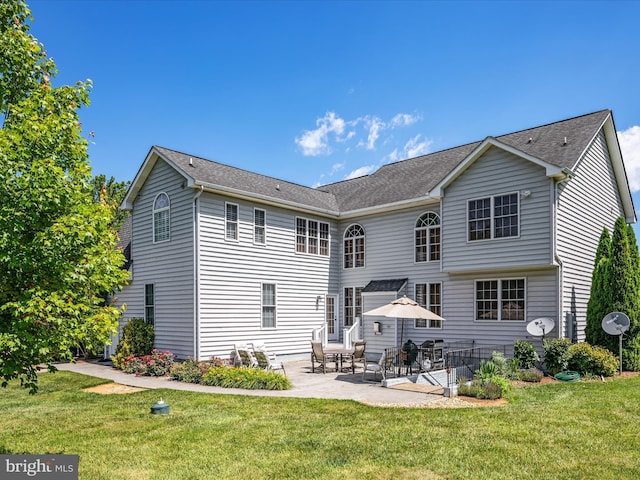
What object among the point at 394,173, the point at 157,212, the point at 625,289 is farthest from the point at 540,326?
the point at 157,212

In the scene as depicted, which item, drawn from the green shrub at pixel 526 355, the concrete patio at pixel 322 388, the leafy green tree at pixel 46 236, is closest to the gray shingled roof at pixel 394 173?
the green shrub at pixel 526 355

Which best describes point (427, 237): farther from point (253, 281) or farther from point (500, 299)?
point (253, 281)

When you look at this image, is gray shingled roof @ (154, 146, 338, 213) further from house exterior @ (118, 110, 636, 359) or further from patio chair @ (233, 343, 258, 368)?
patio chair @ (233, 343, 258, 368)

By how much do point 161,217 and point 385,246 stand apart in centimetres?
887

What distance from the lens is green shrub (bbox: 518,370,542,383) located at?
12.3 metres

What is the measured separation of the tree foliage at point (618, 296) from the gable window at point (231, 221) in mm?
12266

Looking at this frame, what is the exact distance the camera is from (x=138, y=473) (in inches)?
226

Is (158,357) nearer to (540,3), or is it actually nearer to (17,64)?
(17,64)

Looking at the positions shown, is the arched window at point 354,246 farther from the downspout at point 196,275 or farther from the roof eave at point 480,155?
the downspout at point 196,275

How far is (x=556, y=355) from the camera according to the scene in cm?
1305

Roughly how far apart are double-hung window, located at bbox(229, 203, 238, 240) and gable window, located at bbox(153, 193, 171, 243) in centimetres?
219

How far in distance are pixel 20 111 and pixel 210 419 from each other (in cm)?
596

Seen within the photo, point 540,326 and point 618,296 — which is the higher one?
point 618,296

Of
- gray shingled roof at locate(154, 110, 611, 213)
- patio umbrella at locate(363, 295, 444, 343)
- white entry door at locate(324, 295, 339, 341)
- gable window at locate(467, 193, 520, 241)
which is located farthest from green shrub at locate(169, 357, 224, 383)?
gable window at locate(467, 193, 520, 241)
